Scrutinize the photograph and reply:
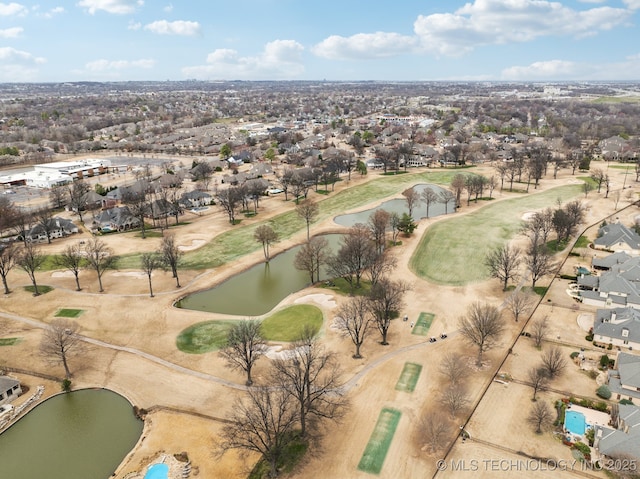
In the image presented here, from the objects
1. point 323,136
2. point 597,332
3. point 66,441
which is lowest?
point 66,441

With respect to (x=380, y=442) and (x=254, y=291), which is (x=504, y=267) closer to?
(x=380, y=442)

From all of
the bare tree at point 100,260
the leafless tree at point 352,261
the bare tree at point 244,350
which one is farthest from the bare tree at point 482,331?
the bare tree at point 100,260

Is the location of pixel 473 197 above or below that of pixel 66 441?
above

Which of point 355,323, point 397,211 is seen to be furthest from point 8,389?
point 397,211

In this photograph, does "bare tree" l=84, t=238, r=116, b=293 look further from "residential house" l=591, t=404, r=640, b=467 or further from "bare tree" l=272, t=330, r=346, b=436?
"residential house" l=591, t=404, r=640, b=467

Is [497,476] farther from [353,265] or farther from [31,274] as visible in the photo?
[31,274]

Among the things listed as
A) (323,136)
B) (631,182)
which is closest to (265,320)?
(631,182)

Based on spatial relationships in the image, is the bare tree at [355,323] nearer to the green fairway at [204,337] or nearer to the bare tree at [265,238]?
the green fairway at [204,337]
